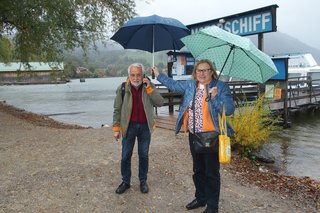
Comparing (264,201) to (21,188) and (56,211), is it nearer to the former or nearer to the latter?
(56,211)

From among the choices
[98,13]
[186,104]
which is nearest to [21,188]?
[186,104]

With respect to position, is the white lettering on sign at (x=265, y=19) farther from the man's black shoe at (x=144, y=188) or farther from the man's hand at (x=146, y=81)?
the man's black shoe at (x=144, y=188)

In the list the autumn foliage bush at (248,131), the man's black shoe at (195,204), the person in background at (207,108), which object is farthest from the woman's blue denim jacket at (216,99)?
the autumn foliage bush at (248,131)

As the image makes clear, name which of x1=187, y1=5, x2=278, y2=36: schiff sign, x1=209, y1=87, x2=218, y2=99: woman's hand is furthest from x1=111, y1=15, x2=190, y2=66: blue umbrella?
x1=187, y1=5, x2=278, y2=36: schiff sign

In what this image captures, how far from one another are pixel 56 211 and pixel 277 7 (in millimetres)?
9014

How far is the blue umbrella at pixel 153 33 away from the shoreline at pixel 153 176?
220cm

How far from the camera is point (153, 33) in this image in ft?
16.1

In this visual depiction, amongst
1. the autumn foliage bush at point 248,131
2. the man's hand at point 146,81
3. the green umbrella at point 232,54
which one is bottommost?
the autumn foliage bush at point 248,131

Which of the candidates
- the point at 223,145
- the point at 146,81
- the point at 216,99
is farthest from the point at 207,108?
the point at 146,81

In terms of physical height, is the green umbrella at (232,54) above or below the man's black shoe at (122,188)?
above

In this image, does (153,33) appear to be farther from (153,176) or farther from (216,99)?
(153,176)

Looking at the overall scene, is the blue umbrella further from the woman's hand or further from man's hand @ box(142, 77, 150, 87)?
the woman's hand

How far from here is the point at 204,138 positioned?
3635 millimetres

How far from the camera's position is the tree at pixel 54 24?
9494mm
